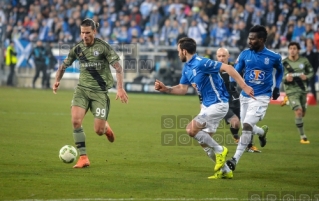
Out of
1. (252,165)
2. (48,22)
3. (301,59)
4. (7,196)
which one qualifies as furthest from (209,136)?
(48,22)

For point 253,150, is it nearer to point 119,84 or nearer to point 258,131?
point 258,131

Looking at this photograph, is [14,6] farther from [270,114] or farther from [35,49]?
[270,114]

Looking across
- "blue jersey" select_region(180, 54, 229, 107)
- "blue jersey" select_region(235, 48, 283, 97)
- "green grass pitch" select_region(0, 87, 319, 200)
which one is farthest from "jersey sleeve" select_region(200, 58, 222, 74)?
"blue jersey" select_region(235, 48, 283, 97)

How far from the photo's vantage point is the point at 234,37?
28219 mm

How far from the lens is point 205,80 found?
962cm

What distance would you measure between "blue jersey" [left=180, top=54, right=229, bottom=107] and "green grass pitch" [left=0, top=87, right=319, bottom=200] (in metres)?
1.16

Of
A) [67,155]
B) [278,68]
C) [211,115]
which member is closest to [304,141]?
[278,68]

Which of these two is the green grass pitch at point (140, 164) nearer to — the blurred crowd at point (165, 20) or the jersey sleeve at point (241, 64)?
the jersey sleeve at point (241, 64)

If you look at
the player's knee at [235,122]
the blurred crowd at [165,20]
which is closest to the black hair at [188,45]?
the player's knee at [235,122]

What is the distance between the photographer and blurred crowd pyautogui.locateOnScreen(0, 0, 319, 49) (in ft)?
90.6

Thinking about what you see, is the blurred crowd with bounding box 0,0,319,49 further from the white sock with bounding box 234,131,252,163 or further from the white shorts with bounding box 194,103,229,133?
the white shorts with bounding box 194,103,229,133

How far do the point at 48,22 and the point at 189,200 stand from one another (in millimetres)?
27579

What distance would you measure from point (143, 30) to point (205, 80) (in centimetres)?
Result: 2231

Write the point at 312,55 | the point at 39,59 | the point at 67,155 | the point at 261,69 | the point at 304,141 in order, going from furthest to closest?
1. the point at 39,59
2. the point at 312,55
3. the point at 304,141
4. the point at 261,69
5. the point at 67,155
